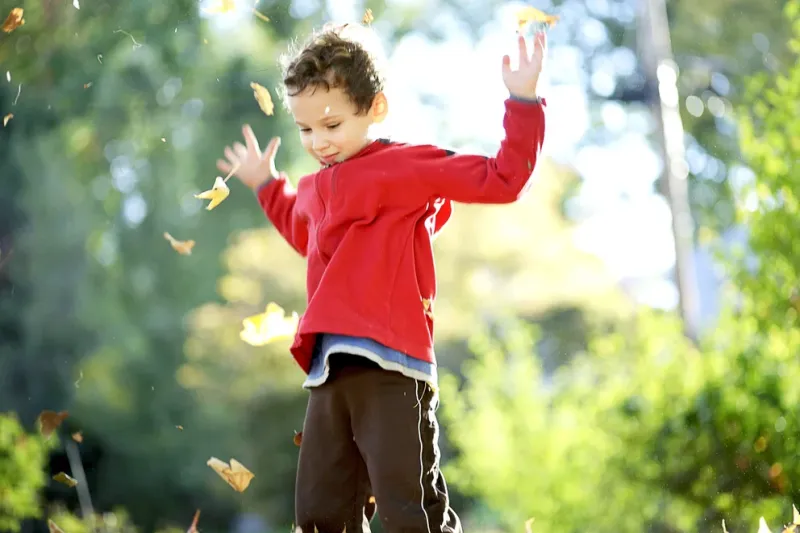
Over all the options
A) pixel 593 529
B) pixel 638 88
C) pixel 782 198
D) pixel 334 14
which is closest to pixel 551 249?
pixel 638 88

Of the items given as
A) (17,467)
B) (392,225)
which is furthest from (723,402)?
(17,467)

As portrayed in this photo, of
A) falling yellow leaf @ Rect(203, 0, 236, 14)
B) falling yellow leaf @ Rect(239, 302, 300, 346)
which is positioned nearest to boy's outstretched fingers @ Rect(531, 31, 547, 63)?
falling yellow leaf @ Rect(239, 302, 300, 346)

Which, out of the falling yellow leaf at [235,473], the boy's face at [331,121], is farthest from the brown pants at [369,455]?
the boy's face at [331,121]

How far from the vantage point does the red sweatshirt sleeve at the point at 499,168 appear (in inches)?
77.9

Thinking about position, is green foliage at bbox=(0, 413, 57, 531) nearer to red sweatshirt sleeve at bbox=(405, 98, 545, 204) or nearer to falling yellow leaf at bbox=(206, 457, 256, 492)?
falling yellow leaf at bbox=(206, 457, 256, 492)

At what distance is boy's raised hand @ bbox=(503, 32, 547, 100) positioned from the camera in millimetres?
1986

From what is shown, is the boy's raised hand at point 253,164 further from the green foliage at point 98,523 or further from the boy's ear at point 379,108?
the green foliage at point 98,523

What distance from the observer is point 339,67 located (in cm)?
210

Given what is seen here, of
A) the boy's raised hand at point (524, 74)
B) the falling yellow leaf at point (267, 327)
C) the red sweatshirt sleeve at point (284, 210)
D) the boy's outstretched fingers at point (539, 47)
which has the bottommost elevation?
the falling yellow leaf at point (267, 327)

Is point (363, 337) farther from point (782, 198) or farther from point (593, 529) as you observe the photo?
point (593, 529)

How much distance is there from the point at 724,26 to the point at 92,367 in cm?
752

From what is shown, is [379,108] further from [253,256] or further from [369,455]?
[253,256]

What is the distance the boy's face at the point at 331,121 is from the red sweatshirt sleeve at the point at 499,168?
15 cm

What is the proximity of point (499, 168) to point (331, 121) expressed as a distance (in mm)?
350
